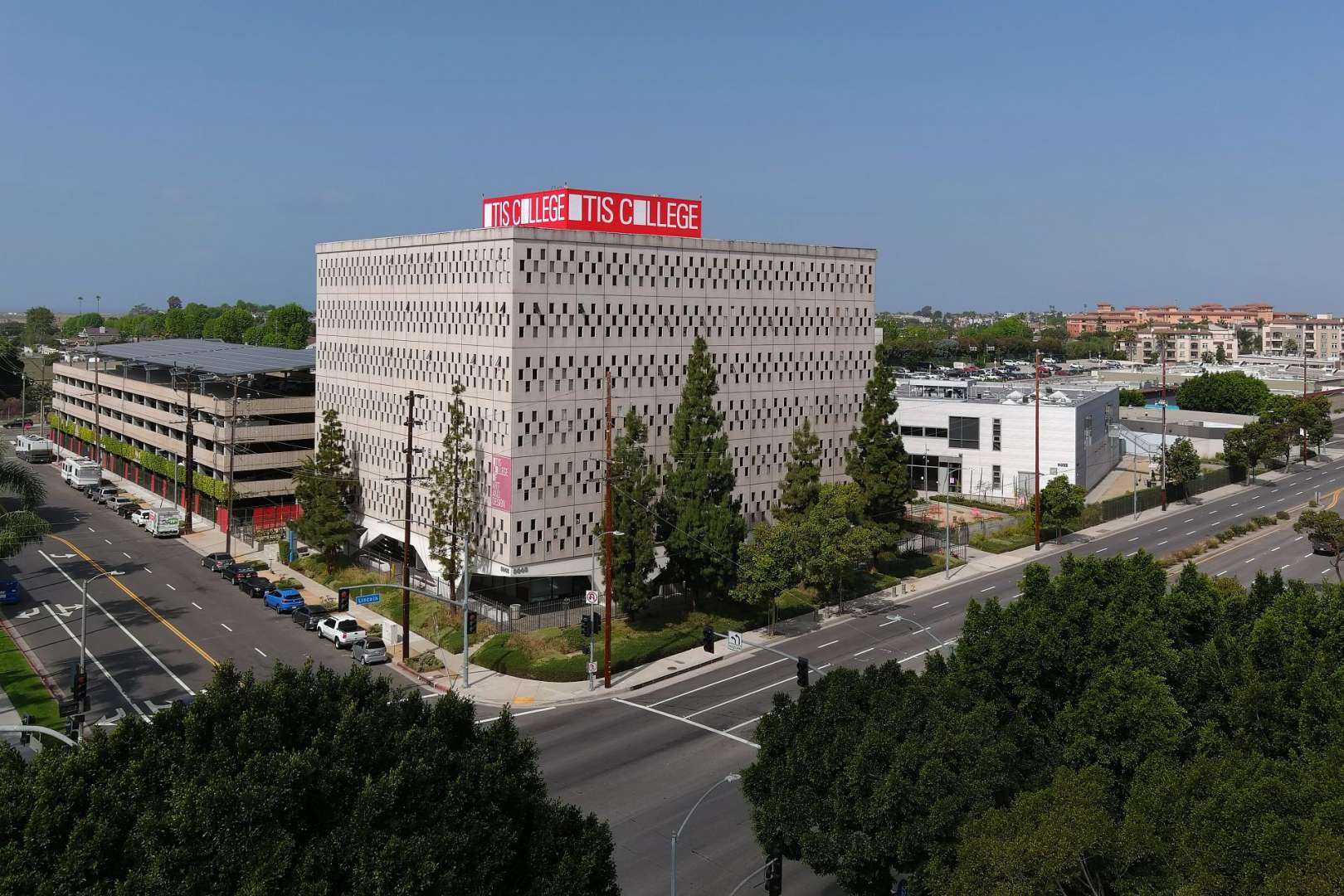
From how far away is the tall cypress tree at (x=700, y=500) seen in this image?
62.6 m

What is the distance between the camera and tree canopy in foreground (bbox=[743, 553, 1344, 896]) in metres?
21.9

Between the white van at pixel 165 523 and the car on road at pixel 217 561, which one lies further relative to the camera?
the white van at pixel 165 523

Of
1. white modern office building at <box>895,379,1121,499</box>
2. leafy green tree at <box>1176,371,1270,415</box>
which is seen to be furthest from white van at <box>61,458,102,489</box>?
leafy green tree at <box>1176,371,1270,415</box>

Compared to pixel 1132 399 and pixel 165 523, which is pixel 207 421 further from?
pixel 1132 399

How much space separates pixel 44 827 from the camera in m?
18.5

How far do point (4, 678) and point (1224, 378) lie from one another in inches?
6742

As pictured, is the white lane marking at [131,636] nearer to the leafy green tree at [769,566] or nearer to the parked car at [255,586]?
the parked car at [255,586]

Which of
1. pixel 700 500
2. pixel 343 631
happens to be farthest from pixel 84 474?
pixel 700 500

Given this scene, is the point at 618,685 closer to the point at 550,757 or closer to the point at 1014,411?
the point at 550,757

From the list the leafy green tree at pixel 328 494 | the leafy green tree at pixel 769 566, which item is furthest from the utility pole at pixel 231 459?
the leafy green tree at pixel 769 566

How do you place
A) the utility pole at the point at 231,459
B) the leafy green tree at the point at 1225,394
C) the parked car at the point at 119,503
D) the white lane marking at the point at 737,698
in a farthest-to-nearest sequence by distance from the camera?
the leafy green tree at the point at 1225,394, the parked car at the point at 119,503, the utility pole at the point at 231,459, the white lane marking at the point at 737,698

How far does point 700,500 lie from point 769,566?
5671mm

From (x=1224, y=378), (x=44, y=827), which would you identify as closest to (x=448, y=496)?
(x=44, y=827)

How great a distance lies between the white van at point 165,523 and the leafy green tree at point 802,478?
52404mm
